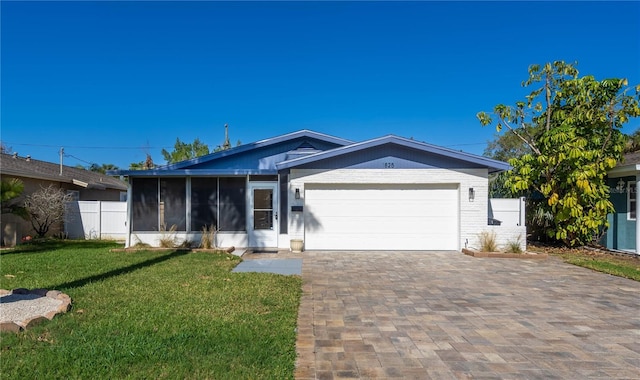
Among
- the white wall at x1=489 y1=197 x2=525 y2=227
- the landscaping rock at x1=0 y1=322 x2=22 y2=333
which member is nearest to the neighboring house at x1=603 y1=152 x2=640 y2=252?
the white wall at x1=489 y1=197 x2=525 y2=227

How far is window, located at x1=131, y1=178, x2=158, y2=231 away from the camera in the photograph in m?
12.3

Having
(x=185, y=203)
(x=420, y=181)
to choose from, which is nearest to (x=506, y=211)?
(x=420, y=181)

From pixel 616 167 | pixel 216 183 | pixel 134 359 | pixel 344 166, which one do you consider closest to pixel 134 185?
pixel 216 183

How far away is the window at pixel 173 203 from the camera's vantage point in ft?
40.3

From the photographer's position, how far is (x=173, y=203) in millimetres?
12281

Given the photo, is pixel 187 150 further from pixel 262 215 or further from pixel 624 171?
pixel 624 171

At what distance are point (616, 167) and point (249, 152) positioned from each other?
13060 millimetres

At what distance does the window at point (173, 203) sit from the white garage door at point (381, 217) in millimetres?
4211

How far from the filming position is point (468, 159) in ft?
38.5

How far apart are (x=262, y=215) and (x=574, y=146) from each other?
10149mm

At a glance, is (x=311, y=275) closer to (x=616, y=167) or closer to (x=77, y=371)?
(x=77, y=371)

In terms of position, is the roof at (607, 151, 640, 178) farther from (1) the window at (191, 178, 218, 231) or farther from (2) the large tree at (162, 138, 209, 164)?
(2) the large tree at (162, 138, 209, 164)

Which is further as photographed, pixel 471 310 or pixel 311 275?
pixel 311 275

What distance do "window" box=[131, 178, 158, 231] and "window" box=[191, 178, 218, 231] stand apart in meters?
1.29
